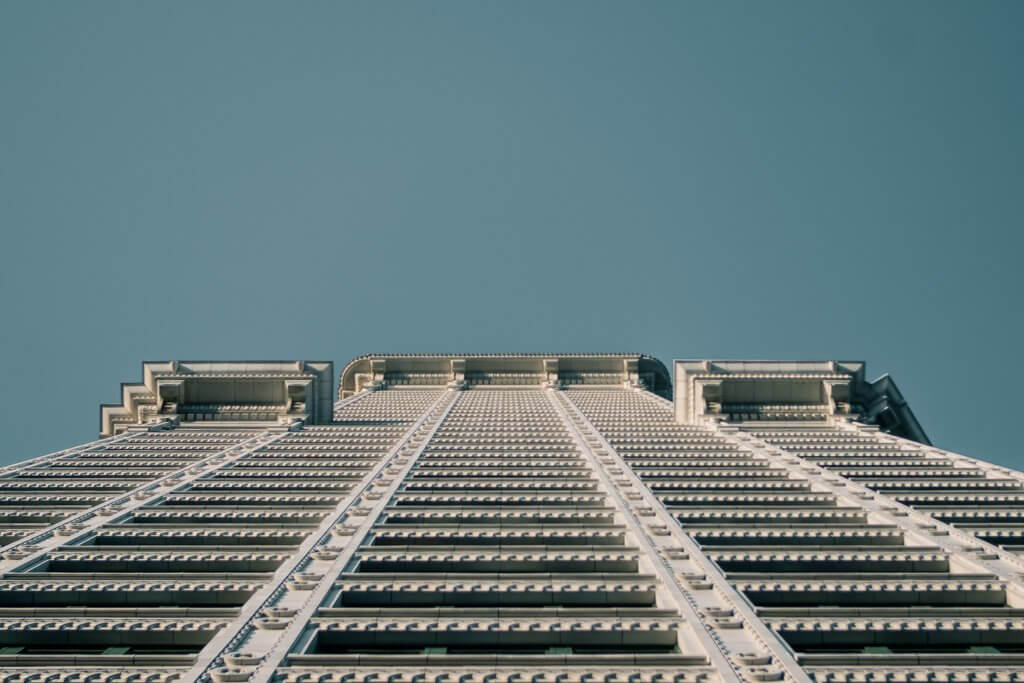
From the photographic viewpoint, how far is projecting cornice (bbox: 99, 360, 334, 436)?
48094 mm

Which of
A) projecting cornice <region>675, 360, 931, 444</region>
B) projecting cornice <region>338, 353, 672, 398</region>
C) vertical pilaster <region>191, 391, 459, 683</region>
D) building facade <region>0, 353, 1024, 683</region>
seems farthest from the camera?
projecting cornice <region>338, 353, 672, 398</region>

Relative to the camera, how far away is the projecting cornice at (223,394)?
158 ft

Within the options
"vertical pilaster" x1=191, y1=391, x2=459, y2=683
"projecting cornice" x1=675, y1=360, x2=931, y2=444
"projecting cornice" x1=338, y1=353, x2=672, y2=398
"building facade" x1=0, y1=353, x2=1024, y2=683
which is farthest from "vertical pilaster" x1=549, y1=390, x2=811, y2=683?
"projecting cornice" x1=338, y1=353, x2=672, y2=398

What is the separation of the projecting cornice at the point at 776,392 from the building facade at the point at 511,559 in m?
5.19

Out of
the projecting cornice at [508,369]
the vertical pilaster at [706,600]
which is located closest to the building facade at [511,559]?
the vertical pilaster at [706,600]

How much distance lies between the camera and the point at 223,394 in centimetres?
4941

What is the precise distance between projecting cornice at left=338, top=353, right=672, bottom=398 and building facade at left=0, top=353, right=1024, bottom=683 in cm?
3628

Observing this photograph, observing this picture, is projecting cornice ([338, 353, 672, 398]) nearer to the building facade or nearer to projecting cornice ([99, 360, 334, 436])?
projecting cornice ([99, 360, 334, 436])

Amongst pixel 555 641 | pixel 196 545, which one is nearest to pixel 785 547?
pixel 555 641

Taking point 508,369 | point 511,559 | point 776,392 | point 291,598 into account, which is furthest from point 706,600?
point 508,369

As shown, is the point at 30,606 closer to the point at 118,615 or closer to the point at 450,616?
the point at 118,615

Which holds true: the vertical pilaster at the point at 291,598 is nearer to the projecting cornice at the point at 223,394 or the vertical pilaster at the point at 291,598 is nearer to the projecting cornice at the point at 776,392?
the projecting cornice at the point at 223,394

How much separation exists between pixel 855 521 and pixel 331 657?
1659cm

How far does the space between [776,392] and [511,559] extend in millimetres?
32906
